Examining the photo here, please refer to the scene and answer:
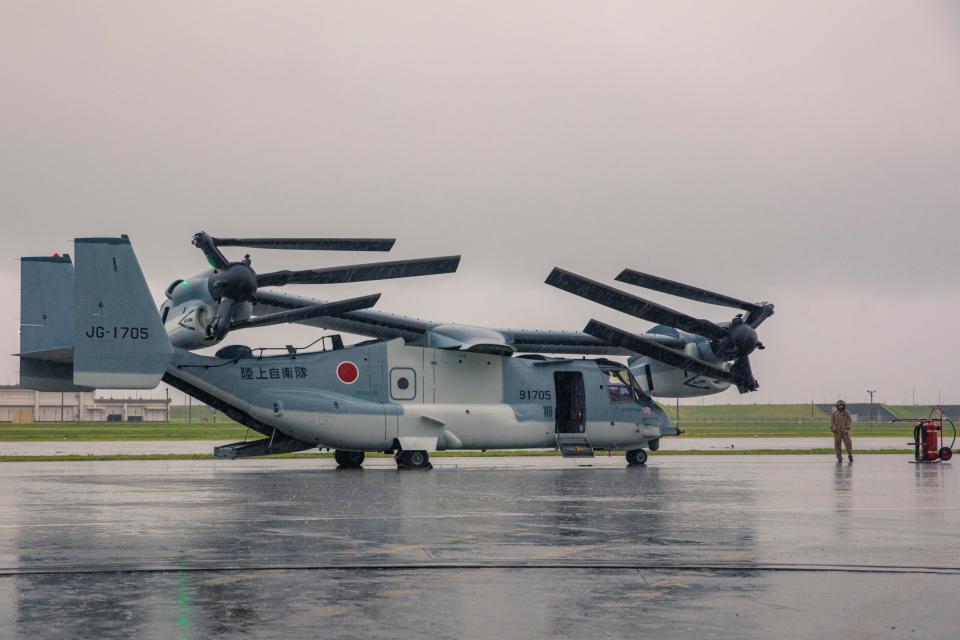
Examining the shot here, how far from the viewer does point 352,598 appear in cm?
877

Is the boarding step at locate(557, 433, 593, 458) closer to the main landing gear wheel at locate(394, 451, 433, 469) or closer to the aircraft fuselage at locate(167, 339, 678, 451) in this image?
the aircraft fuselage at locate(167, 339, 678, 451)

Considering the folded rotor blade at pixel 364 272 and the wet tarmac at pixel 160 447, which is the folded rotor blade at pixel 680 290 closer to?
the folded rotor blade at pixel 364 272

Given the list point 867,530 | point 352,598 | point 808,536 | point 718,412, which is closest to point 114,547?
point 352,598

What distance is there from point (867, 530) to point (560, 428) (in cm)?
1862

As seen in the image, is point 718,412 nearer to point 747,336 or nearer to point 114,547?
point 747,336

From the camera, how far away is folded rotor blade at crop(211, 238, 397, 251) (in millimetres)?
27344

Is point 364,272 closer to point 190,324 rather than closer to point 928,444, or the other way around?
point 190,324

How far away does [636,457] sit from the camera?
1286 inches

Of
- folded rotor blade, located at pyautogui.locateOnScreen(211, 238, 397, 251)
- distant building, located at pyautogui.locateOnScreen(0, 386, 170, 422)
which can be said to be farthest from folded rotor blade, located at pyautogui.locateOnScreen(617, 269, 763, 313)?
distant building, located at pyautogui.locateOnScreen(0, 386, 170, 422)

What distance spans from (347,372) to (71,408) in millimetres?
140657

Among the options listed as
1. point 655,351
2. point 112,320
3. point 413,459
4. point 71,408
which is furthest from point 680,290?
point 71,408

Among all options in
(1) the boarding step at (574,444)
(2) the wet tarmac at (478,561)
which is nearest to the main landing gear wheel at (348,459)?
(1) the boarding step at (574,444)

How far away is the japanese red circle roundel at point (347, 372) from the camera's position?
95.6ft

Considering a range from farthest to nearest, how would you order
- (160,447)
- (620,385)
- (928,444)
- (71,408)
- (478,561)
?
(71,408)
(160,447)
(928,444)
(620,385)
(478,561)
